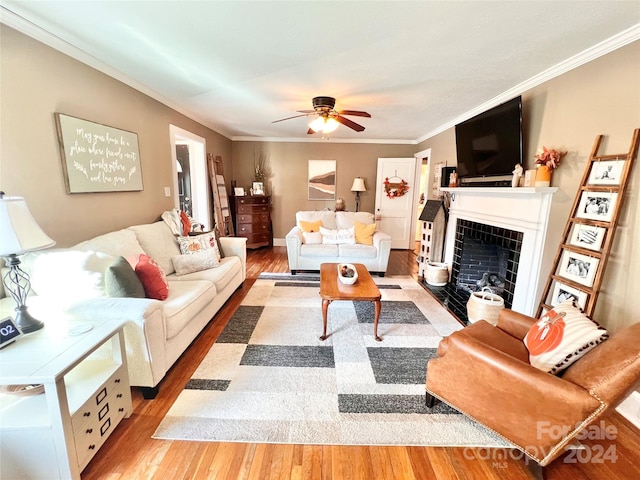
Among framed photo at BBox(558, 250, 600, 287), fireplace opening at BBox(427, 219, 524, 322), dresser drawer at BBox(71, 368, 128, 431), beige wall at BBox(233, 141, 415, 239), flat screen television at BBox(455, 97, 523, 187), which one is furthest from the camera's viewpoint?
beige wall at BBox(233, 141, 415, 239)

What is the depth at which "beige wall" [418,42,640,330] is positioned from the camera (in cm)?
170

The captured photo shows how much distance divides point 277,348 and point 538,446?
5.54ft

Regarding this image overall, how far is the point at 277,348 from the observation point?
7.43 ft

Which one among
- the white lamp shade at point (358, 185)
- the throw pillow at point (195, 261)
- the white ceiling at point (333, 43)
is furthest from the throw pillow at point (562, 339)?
the white lamp shade at point (358, 185)

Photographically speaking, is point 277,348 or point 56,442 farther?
point 277,348

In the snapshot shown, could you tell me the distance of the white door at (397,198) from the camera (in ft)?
18.7

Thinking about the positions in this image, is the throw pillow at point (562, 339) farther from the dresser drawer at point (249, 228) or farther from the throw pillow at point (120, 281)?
the dresser drawer at point (249, 228)

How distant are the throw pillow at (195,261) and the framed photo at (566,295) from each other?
3.00 metres

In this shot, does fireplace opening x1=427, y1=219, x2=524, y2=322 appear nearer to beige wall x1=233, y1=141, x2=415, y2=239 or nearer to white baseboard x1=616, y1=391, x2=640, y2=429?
white baseboard x1=616, y1=391, x2=640, y2=429

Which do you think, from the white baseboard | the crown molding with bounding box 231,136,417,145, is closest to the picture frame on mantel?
the crown molding with bounding box 231,136,417,145

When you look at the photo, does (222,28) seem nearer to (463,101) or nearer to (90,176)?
(90,176)

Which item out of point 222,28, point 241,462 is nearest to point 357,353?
point 241,462

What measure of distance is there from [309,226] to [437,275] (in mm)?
2030

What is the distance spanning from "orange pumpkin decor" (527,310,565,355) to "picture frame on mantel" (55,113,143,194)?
3227 mm
